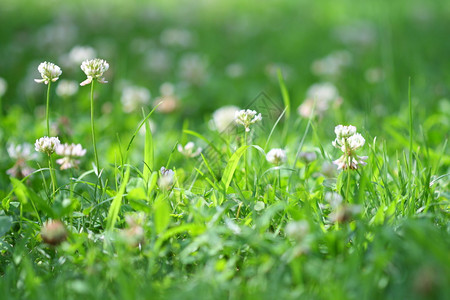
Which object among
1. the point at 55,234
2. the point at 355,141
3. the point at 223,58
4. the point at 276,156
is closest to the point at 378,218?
the point at 355,141

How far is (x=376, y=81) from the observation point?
116 inches

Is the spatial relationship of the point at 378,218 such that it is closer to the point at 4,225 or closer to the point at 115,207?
the point at 115,207

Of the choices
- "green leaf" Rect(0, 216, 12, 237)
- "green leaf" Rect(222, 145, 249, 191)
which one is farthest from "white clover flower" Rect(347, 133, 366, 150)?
"green leaf" Rect(0, 216, 12, 237)


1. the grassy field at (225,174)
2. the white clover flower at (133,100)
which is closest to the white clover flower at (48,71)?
the grassy field at (225,174)

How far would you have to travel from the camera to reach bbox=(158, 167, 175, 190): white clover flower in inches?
56.0

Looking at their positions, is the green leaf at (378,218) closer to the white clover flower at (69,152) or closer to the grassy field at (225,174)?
the grassy field at (225,174)

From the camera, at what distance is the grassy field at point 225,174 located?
1.12 m

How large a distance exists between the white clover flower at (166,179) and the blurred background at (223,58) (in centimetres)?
74

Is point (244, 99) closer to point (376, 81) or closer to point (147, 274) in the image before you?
point (376, 81)

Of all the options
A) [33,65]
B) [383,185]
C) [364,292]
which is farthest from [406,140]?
[33,65]

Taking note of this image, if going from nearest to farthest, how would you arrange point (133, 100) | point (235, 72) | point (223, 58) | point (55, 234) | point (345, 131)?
1. point (55, 234)
2. point (345, 131)
3. point (133, 100)
4. point (235, 72)
5. point (223, 58)

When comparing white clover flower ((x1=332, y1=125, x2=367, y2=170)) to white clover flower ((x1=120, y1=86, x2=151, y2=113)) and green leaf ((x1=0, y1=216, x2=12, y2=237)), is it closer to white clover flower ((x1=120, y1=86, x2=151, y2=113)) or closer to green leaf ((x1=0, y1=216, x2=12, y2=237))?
green leaf ((x1=0, y1=216, x2=12, y2=237))

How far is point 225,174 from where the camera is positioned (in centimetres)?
149

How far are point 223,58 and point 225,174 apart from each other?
7.50 feet
